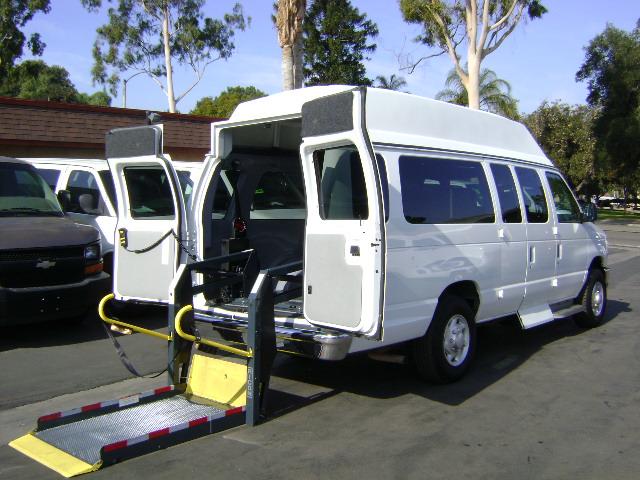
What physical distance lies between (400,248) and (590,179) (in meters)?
41.5

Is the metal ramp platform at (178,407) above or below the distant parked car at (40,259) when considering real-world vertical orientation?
below

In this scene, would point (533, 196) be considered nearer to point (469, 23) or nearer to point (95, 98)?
point (469, 23)

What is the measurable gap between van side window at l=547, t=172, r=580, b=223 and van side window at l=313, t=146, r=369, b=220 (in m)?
3.45

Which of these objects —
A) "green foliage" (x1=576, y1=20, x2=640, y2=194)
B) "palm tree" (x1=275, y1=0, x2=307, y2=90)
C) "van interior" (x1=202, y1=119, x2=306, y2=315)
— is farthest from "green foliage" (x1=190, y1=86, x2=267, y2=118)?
"van interior" (x1=202, y1=119, x2=306, y2=315)

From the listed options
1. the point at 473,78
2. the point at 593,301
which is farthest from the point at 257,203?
the point at 473,78

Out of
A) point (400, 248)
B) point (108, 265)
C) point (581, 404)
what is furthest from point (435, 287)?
point (108, 265)

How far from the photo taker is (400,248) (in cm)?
502

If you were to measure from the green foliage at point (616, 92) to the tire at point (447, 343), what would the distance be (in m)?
29.3

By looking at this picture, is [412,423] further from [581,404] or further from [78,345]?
[78,345]

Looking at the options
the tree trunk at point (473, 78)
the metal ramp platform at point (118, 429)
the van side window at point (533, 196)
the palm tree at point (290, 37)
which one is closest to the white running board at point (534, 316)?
the van side window at point (533, 196)

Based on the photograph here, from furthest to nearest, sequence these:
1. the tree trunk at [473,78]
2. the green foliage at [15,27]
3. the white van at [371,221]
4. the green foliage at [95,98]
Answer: the green foliage at [95,98] → the green foliage at [15,27] → the tree trunk at [473,78] → the white van at [371,221]

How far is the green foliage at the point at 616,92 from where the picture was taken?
3181 cm

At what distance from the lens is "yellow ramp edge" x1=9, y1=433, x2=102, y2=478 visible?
4.05 metres

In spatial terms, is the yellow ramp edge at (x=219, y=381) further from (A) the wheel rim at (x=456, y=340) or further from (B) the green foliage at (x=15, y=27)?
(B) the green foliage at (x=15, y=27)
